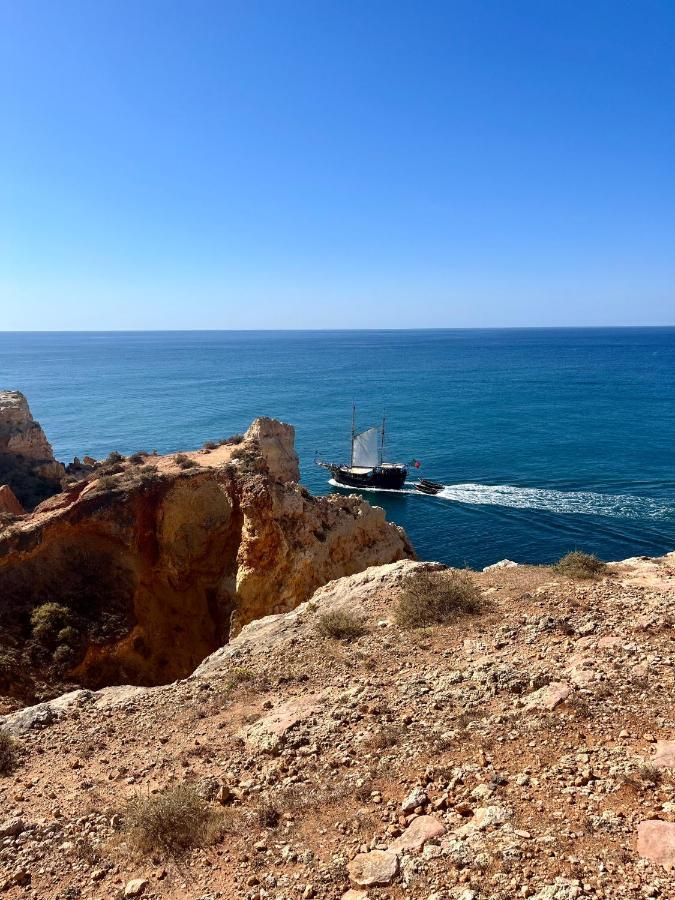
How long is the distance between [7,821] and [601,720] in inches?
337

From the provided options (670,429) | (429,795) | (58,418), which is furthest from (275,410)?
(429,795)

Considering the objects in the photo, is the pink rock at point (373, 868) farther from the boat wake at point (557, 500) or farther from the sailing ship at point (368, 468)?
the sailing ship at point (368, 468)

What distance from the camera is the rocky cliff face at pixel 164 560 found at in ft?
62.1

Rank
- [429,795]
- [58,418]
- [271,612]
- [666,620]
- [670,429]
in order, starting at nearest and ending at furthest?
[429,795] → [666,620] → [271,612] → [670,429] → [58,418]

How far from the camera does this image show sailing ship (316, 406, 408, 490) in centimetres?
5950

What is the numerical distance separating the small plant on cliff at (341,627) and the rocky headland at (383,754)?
0.05 meters

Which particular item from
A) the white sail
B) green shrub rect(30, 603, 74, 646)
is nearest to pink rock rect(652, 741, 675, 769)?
green shrub rect(30, 603, 74, 646)

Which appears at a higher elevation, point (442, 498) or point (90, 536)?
point (90, 536)

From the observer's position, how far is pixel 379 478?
5978 centimetres

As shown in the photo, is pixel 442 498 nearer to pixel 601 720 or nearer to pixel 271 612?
pixel 271 612

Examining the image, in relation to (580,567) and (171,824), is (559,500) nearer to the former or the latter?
(580,567)

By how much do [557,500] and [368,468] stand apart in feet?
68.1

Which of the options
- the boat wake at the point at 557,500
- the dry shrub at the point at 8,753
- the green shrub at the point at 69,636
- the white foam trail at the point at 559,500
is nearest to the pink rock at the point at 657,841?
the dry shrub at the point at 8,753

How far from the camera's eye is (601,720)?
765cm
